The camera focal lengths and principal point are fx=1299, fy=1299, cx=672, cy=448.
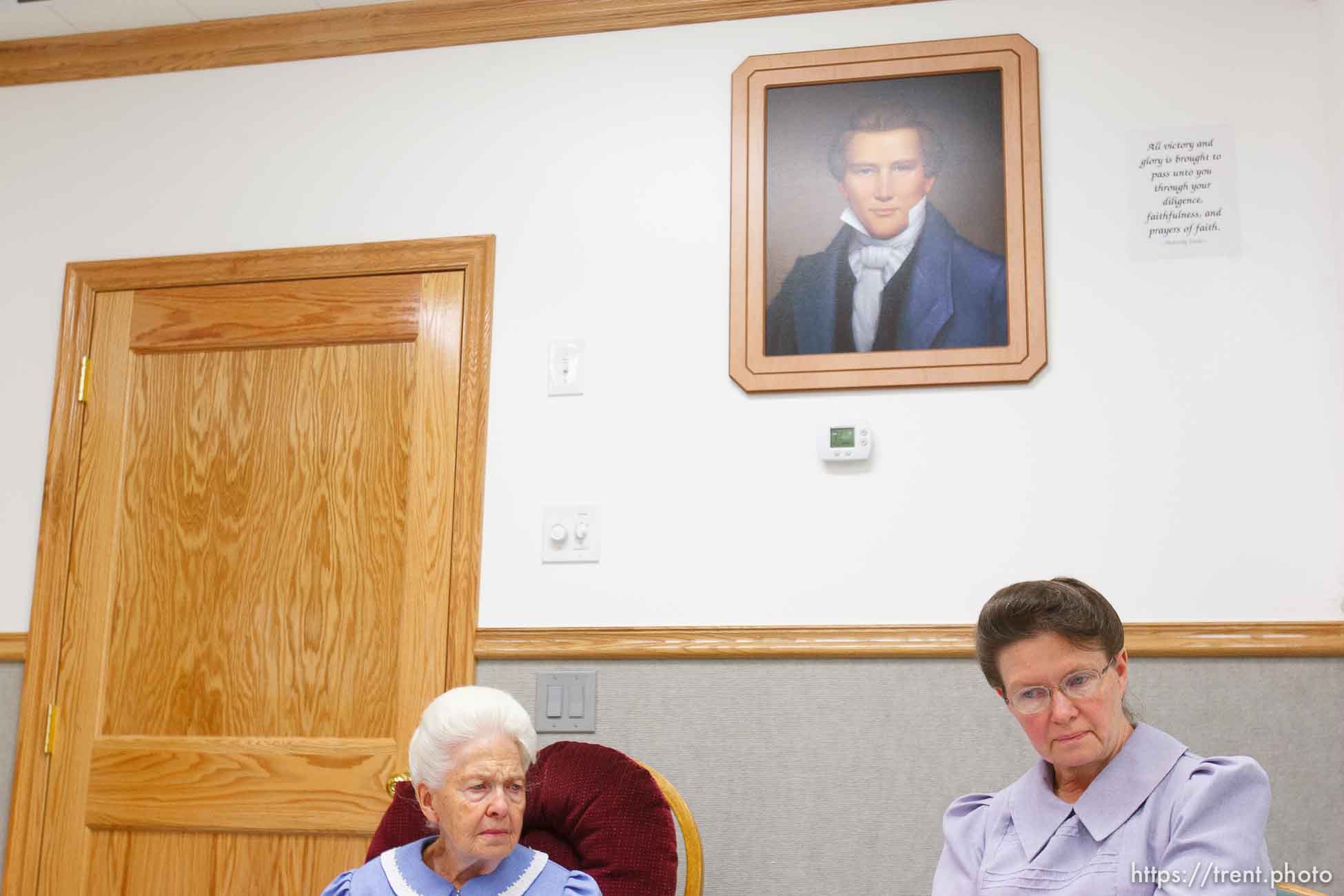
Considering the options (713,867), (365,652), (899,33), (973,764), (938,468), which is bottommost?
(713,867)

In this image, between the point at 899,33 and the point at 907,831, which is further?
the point at 899,33

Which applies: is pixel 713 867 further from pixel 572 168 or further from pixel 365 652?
pixel 572 168

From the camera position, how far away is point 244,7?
3.39 metres

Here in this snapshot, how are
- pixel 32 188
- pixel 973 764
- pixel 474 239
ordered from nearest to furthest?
1. pixel 973 764
2. pixel 474 239
3. pixel 32 188

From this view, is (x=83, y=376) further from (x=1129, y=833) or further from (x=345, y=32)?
(x=1129, y=833)

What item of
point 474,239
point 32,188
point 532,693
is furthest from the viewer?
point 32,188

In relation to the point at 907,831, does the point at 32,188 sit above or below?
above

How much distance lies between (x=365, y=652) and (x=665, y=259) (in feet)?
3.87

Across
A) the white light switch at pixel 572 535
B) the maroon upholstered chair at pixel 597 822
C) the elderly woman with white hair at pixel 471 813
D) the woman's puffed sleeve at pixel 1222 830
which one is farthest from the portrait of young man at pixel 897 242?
the woman's puffed sleeve at pixel 1222 830

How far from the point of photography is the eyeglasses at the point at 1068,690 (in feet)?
5.63

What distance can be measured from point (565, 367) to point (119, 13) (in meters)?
1.57

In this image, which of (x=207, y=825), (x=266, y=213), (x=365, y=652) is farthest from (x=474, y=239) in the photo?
(x=207, y=825)

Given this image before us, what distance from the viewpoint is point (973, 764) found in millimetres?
2725

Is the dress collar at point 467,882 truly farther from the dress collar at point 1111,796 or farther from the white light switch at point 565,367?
the white light switch at point 565,367
